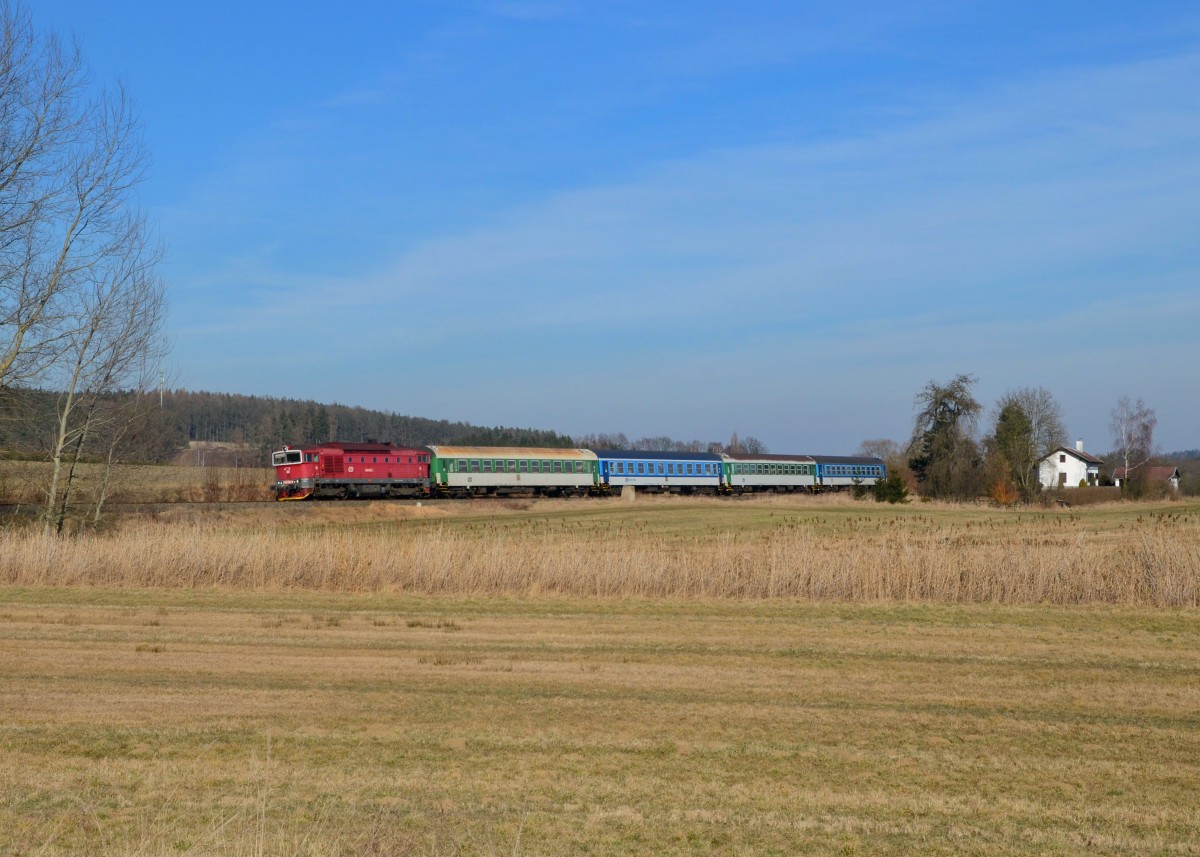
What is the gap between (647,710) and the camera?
10.1 metres

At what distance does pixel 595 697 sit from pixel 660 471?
182 ft

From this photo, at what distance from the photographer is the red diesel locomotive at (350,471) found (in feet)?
166

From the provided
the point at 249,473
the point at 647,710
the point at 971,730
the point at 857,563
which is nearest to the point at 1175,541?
the point at 857,563

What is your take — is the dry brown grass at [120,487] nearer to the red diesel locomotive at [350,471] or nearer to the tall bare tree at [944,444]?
the red diesel locomotive at [350,471]

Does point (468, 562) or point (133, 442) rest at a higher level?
point (133, 442)

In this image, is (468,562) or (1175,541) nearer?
(1175,541)

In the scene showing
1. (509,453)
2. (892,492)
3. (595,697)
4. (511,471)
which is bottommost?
(595,697)

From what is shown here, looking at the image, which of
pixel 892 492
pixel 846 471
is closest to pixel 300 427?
pixel 846 471

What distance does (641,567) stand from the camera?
1928 centimetres

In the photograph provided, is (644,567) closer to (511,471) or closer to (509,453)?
(511,471)

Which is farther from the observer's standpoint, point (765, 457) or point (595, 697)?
point (765, 457)

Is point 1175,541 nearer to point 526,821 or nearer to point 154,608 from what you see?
point 526,821

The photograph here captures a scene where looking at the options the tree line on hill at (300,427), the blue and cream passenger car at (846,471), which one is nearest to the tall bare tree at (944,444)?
the blue and cream passenger car at (846,471)

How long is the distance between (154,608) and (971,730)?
13.3 meters
